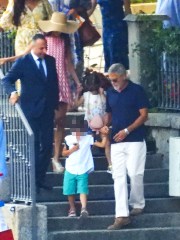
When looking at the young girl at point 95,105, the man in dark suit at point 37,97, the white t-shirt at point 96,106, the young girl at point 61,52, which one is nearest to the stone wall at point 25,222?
the man in dark suit at point 37,97

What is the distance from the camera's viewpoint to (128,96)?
16.7 m

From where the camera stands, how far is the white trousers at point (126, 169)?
16484 millimetres

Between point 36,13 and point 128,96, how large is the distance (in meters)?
1.99

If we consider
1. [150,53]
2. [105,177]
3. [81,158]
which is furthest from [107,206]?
[150,53]

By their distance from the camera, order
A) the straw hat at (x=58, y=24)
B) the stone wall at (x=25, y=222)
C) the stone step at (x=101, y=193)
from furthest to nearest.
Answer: the straw hat at (x=58, y=24) → the stone step at (x=101, y=193) → the stone wall at (x=25, y=222)

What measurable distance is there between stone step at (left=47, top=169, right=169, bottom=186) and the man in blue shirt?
874 mm

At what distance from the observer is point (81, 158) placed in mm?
16688

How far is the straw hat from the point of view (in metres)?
17.7

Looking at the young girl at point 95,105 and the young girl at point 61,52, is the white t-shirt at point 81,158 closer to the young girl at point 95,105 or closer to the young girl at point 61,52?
the young girl at point 95,105

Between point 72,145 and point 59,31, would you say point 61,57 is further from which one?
point 72,145

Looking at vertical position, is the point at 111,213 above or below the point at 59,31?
below

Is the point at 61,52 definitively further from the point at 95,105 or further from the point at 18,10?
the point at 95,105

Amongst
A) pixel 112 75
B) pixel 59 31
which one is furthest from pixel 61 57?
pixel 112 75

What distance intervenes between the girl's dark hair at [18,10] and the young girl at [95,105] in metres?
1.17
